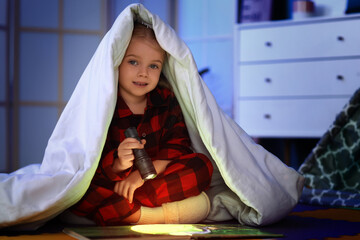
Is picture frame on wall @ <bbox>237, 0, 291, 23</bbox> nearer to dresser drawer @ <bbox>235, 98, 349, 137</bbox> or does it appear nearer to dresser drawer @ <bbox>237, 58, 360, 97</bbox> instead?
dresser drawer @ <bbox>237, 58, 360, 97</bbox>

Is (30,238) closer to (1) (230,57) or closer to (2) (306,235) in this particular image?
(2) (306,235)

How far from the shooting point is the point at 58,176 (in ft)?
3.73

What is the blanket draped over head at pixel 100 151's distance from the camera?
3.67 ft

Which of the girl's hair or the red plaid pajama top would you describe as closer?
the red plaid pajama top

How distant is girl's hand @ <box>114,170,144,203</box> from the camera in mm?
1280

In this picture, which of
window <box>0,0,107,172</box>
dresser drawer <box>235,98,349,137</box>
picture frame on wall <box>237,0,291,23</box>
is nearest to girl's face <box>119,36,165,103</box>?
dresser drawer <box>235,98,349,137</box>

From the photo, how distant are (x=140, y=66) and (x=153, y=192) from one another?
337 mm

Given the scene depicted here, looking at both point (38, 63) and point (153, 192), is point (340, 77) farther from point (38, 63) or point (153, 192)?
point (38, 63)

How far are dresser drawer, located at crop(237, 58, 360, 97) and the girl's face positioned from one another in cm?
142

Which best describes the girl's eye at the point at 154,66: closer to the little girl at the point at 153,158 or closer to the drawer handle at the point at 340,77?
the little girl at the point at 153,158

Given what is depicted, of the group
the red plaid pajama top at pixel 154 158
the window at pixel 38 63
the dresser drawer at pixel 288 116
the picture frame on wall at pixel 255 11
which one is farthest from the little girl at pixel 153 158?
the window at pixel 38 63

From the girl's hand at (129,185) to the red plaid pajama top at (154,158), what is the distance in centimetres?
1

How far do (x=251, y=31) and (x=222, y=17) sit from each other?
1.92 feet

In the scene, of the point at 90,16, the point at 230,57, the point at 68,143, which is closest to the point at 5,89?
the point at 90,16
